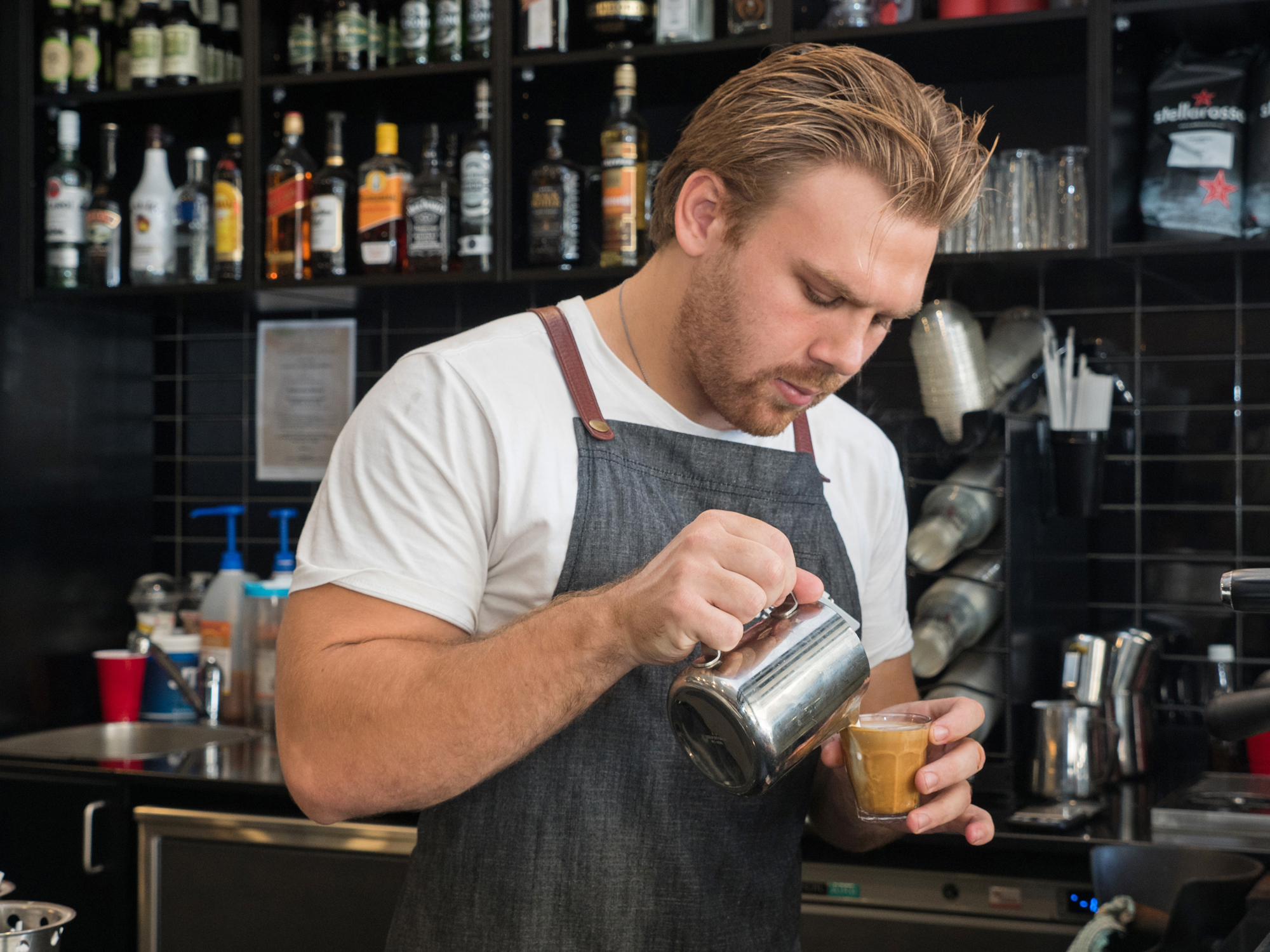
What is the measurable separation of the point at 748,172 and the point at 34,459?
1857 millimetres

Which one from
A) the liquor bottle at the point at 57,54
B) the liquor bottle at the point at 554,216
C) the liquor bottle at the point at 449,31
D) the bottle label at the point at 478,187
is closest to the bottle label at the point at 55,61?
the liquor bottle at the point at 57,54

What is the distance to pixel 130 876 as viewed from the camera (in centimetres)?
213

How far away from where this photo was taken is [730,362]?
4.06ft

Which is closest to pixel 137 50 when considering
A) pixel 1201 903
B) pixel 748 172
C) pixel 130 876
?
pixel 130 876

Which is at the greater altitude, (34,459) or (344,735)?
(34,459)

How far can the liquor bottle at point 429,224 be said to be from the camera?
2.38 metres

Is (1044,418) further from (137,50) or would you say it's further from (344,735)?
(137,50)

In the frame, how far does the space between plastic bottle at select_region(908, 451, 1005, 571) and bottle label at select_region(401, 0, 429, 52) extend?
1262mm

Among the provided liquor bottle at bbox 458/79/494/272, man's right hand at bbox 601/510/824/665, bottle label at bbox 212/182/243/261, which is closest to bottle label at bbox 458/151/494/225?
liquor bottle at bbox 458/79/494/272

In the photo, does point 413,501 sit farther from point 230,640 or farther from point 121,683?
point 121,683

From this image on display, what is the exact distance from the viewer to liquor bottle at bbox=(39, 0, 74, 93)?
257cm

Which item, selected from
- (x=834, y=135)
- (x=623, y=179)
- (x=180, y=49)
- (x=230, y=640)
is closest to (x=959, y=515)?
(x=623, y=179)

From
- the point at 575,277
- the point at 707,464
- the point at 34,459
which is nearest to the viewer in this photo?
the point at 707,464

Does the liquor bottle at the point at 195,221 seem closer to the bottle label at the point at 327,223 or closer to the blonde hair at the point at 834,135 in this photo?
the bottle label at the point at 327,223
